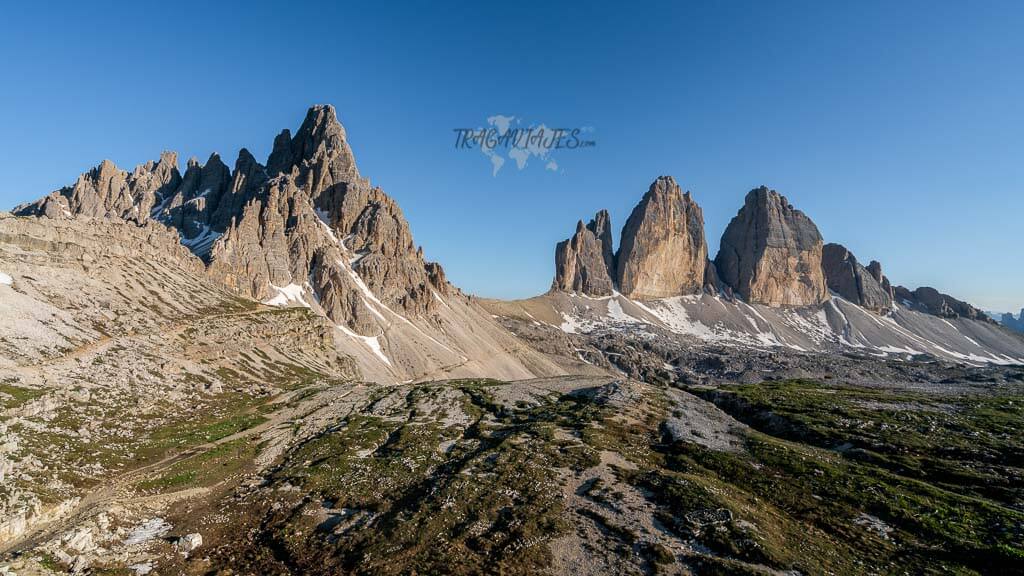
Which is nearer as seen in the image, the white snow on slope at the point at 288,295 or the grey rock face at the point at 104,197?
the white snow on slope at the point at 288,295

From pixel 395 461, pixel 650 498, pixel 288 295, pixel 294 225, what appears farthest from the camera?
pixel 294 225

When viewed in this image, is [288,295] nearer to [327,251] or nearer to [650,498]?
[327,251]

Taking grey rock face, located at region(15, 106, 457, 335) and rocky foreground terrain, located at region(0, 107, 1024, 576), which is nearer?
rocky foreground terrain, located at region(0, 107, 1024, 576)

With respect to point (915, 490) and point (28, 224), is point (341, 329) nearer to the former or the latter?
point (28, 224)

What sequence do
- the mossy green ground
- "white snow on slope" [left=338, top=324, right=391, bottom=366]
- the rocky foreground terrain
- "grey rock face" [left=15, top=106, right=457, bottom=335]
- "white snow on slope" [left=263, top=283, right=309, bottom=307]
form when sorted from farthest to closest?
"grey rock face" [left=15, top=106, right=457, bottom=335] → "white snow on slope" [left=338, top=324, right=391, bottom=366] → "white snow on slope" [left=263, top=283, right=309, bottom=307] → the rocky foreground terrain → the mossy green ground

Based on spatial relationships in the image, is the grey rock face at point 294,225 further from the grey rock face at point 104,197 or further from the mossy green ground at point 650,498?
the mossy green ground at point 650,498

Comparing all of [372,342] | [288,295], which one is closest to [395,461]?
[372,342]

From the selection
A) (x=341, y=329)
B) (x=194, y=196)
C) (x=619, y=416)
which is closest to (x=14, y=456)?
(x=619, y=416)

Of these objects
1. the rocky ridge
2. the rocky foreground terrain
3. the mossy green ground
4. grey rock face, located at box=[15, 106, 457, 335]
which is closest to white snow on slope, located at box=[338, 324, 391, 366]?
the rocky ridge

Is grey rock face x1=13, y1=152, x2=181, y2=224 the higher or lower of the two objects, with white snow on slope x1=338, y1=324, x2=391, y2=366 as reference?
higher

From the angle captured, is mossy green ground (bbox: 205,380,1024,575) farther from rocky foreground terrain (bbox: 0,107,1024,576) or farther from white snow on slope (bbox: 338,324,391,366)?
white snow on slope (bbox: 338,324,391,366)

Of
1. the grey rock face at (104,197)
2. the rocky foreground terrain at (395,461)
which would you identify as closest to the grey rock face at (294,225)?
the grey rock face at (104,197)
